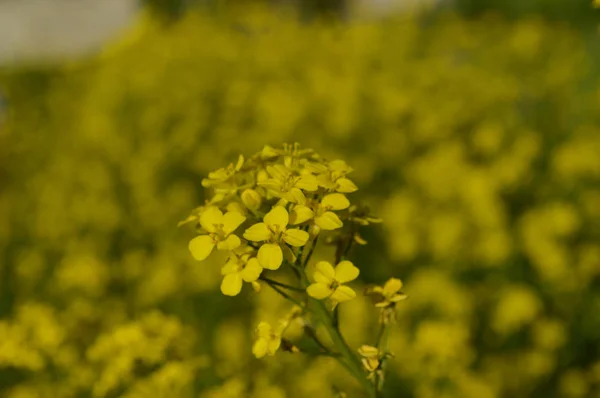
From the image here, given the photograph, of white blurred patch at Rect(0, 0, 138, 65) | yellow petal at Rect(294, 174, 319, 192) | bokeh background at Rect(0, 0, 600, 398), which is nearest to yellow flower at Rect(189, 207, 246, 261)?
yellow petal at Rect(294, 174, 319, 192)

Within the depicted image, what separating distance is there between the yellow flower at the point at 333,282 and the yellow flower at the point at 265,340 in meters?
0.12

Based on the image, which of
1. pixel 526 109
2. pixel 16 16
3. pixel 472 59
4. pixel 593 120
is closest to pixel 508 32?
pixel 472 59

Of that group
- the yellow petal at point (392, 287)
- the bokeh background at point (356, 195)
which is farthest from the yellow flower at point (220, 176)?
the bokeh background at point (356, 195)

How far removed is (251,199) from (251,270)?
0.15 m

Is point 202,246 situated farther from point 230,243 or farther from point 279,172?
point 279,172

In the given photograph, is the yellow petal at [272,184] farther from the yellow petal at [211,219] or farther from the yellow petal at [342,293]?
the yellow petal at [342,293]

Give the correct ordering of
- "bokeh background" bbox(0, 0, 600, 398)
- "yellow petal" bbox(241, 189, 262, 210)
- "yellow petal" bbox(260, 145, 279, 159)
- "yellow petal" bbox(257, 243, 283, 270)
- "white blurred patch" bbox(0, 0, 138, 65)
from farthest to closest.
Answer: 1. "white blurred patch" bbox(0, 0, 138, 65)
2. "bokeh background" bbox(0, 0, 600, 398)
3. "yellow petal" bbox(260, 145, 279, 159)
4. "yellow petal" bbox(241, 189, 262, 210)
5. "yellow petal" bbox(257, 243, 283, 270)

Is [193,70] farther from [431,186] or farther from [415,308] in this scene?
[415,308]

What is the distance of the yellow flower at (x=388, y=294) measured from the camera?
133 cm

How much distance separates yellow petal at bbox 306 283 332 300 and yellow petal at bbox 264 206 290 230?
110 mm

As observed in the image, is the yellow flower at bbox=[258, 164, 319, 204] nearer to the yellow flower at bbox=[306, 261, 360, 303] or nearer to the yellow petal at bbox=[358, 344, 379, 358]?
the yellow flower at bbox=[306, 261, 360, 303]

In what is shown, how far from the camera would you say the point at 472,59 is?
6145mm

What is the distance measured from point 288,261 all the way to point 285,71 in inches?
178

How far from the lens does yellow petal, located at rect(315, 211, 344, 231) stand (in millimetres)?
1220
